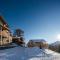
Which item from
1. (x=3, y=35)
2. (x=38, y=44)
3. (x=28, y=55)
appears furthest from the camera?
(x=3, y=35)

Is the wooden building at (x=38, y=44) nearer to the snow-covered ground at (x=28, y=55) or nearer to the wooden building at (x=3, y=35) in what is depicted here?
the wooden building at (x=3, y=35)

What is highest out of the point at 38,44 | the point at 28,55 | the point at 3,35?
the point at 3,35

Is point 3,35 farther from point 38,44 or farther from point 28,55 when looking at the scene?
point 28,55

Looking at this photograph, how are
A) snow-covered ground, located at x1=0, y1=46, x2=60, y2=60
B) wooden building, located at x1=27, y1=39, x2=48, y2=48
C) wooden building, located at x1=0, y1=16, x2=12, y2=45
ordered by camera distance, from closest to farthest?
snow-covered ground, located at x1=0, y1=46, x2=60, y2=60
wooden building, located at x1=27, y1=39, x2=48, y2=48
wooden building, located at x1=0, y1=16, x2=12, y2=45

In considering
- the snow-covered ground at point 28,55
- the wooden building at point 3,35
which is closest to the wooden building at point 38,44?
the wooden building at point 3,35

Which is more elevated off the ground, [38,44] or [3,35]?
[3,35]

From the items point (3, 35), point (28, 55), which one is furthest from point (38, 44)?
point (28, 55)

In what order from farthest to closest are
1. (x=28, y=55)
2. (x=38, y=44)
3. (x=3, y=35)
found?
(x=3, y=35) < (x=38, y=44) < (x=28, y=55)

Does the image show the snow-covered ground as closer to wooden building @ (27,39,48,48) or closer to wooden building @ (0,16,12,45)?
wooden building @ (27,39,48,48)

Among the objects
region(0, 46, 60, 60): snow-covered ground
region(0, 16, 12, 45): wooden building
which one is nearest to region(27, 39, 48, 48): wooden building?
region(0, 16, 12, 45): wooden building

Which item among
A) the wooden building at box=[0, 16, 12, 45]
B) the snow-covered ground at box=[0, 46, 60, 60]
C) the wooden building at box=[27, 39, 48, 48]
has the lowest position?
the snow-covered ground at box=[0, 46, 60, 60]

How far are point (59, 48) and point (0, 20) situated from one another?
54.4 ft

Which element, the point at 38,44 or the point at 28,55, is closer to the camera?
the point at 28,55

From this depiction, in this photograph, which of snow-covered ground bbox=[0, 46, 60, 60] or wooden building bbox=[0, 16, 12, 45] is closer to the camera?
snow-covered ground bbox=[0, 46, 60, 60]
